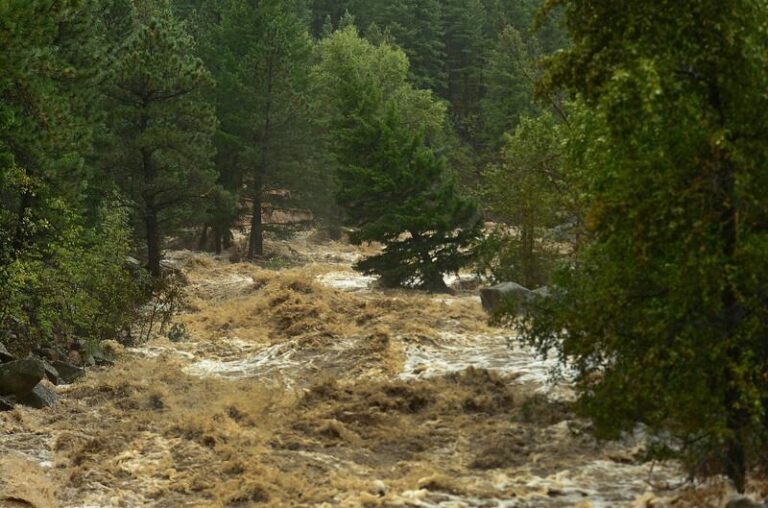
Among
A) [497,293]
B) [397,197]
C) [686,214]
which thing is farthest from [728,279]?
[397,197]

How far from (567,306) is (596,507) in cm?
234

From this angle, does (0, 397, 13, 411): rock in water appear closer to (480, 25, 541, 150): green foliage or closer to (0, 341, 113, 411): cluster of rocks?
(0, 341, 113, 411): cluster of rocks

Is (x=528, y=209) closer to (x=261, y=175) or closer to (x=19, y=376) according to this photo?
(x=19, y=376)

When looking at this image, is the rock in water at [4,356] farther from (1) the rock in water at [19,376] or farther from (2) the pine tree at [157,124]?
(2) the pine tree at [157,124]

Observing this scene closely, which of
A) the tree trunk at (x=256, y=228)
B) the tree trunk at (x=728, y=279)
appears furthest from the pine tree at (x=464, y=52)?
the tree trunk at (x=728, y=279)

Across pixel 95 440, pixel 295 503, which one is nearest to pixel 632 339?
pixel 295 503

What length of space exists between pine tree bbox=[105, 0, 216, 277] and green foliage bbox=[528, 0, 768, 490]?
19322 millimetres

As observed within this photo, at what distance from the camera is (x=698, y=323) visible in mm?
8094

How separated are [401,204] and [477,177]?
72.5 ft

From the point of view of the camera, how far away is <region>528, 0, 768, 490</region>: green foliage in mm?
7590

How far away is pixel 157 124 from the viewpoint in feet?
87.5

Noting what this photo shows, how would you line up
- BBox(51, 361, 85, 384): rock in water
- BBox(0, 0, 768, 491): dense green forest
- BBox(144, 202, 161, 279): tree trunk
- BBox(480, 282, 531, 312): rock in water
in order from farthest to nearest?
BBox(144, 202, 161, 279): tree trunk
BBox(480, 282, 531, 312): rock in water
BBox(51, 361, 85, 384): rock in water
BBox(0, 0, 768, 491): dense green forest

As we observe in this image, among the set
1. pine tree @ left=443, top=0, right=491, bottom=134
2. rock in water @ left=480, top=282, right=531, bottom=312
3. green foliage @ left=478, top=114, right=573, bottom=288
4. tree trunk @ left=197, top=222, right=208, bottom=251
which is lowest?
rock in water @ left=480, top=282, right=531, bottom=312

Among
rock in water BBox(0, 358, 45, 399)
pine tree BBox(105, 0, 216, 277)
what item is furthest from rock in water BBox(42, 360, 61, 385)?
pine tree BBox(105, 0, 216, 277)
